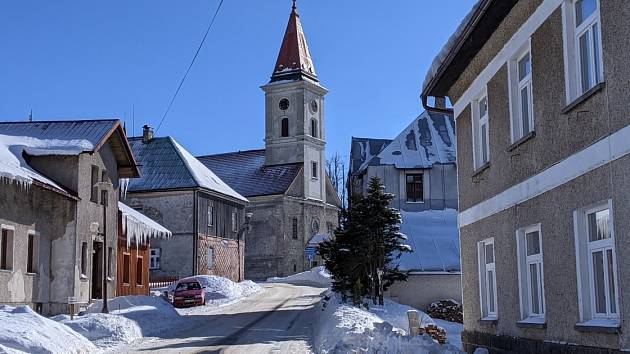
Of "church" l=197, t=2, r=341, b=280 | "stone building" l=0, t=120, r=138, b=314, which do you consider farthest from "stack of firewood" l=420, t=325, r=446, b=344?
"church" l=197, t=2, r=341, b=280

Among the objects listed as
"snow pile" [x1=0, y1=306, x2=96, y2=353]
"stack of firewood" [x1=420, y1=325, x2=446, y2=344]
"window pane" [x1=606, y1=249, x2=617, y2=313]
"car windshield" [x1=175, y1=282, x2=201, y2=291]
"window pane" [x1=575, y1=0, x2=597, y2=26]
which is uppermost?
"window pane" [x1=575, y1=0, x2=597, y2=26]

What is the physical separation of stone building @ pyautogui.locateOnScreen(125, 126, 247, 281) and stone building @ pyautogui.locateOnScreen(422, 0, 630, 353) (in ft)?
124

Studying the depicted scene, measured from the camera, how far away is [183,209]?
52.2 meters

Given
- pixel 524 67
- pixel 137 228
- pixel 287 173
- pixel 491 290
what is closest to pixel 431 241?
pixel 137 228

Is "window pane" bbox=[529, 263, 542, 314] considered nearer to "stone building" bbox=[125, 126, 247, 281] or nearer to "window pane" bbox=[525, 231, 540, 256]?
"window pane" bbox=[525, 231, 540, 256]

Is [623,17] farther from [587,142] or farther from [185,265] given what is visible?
[185,265]

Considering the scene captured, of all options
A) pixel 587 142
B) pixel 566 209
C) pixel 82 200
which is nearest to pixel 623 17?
pixel 587 142

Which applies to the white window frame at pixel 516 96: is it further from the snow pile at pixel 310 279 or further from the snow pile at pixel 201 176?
the snow pile at pixel 310 279

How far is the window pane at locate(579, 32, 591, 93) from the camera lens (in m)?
9.45

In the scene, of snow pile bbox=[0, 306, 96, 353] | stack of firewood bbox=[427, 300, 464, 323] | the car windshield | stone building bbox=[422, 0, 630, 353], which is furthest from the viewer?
the car windshield

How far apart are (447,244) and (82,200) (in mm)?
15940

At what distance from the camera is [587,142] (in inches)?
366

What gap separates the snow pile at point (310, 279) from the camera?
60.9 metres

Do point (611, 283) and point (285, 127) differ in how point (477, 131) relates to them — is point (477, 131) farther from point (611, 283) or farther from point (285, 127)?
point (285, 127)
